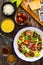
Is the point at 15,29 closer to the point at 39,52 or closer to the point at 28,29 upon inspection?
the point at 28,29

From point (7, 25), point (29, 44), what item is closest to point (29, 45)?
point (29, 44)

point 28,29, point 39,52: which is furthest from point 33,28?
point 39,52

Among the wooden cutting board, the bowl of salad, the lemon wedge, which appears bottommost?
the bowl of salad

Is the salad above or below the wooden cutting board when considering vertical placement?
below

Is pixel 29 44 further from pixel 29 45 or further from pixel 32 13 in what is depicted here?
pixel 32 13
